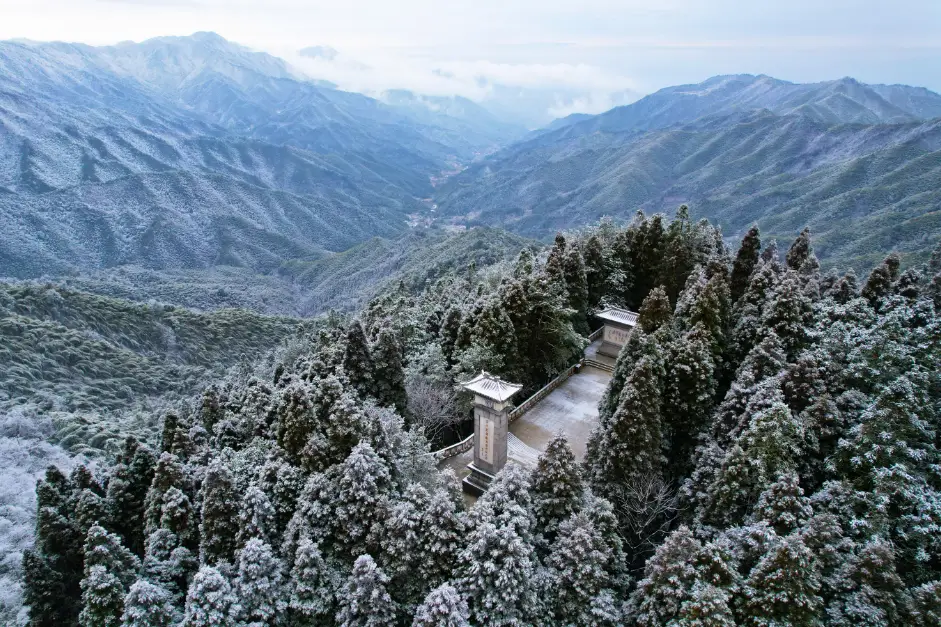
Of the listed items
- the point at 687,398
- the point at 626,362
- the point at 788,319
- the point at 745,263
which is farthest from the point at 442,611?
the point at 745,263

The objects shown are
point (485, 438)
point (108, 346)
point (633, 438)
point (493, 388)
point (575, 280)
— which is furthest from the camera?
point (108, 346)

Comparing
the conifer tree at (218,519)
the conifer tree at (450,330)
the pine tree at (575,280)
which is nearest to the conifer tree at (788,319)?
the pine tree at (575,280)

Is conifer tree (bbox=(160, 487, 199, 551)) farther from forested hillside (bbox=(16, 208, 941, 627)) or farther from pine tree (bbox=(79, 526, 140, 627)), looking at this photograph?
pine tree (bbox=(79, 526, 140, 627))

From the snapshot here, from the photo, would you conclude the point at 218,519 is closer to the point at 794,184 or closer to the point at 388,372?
the point at 388,372

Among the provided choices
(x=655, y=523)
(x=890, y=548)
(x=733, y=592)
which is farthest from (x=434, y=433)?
(x=890, y=548)

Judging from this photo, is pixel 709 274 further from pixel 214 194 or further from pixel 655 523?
pixel 214 194

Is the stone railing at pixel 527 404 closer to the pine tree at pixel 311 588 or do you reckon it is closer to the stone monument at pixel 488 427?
the stone monument at pixel 488 427
